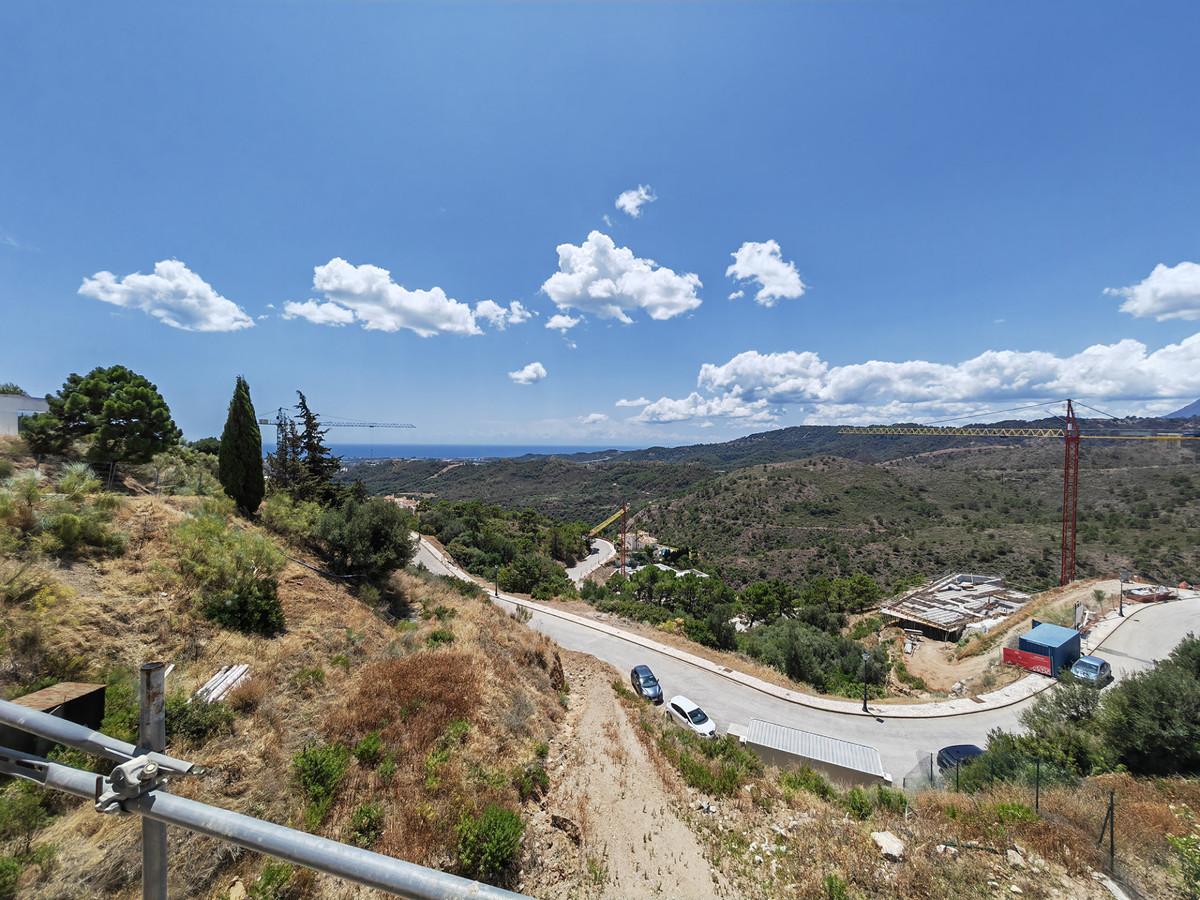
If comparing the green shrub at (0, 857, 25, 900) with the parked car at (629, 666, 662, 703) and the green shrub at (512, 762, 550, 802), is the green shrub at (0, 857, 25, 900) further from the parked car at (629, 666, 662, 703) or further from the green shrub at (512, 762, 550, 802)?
the parked car at (629, 666, 662, 703)

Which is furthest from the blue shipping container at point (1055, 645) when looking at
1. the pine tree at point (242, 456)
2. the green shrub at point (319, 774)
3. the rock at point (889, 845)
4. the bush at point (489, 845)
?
the pine tree at point (242, 456)

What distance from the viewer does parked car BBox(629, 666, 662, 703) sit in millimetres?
17062

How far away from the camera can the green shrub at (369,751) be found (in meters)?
7.61

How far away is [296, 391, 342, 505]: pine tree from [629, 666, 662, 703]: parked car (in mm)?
15871

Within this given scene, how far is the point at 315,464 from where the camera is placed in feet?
75.6

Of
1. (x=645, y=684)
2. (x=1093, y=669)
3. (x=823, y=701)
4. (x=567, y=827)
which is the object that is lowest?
(x=1093, y=669)

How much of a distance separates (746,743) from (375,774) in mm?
11071

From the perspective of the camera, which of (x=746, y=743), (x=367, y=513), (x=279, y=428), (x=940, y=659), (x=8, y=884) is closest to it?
(x=8, y=884)

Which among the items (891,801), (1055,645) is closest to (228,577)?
(891,801)

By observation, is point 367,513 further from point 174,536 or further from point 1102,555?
point 1102,555

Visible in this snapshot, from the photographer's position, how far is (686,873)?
709 centimetres

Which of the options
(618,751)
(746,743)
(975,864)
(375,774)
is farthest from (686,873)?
(746,743)

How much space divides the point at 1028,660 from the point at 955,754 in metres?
11.9

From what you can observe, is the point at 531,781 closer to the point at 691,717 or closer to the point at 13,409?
the point at 691,717
